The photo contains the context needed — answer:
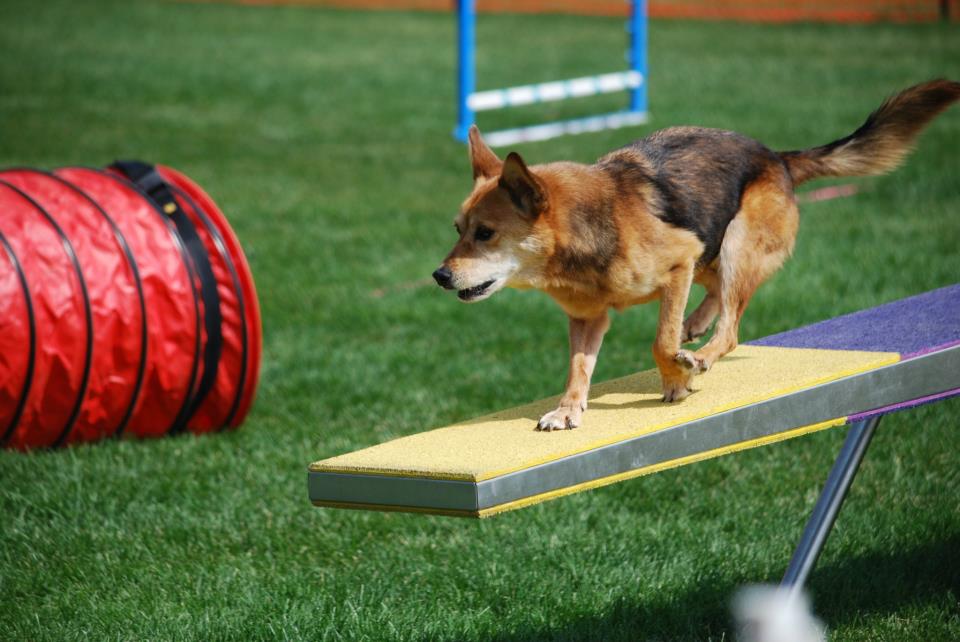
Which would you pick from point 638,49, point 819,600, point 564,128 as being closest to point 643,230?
point 819,600

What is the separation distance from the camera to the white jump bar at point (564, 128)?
46.1 feet

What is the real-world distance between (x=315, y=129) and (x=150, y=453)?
9.94 meters

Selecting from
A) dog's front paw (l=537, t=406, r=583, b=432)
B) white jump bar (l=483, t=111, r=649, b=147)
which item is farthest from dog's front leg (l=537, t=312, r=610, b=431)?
white jump bar (l=483, t=111, r=649, b=147)

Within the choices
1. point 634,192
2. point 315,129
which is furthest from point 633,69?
point 634,192

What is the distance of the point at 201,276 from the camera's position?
591 cm

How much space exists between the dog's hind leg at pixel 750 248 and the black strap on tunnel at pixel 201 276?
2.68 meters

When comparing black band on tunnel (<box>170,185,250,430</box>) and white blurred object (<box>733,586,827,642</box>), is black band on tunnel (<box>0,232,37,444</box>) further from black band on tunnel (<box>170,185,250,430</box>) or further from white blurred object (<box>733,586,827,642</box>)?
white blurred object (<box>733,586,827,642</box>)

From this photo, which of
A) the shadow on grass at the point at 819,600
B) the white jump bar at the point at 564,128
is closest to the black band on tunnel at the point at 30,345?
the shadow on grass at the point at 819,600

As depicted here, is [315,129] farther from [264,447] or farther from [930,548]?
[930,548]

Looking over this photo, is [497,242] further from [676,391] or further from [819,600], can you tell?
[819,600]

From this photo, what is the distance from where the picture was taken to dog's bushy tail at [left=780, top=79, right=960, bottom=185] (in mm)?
→ 4281

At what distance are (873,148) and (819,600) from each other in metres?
1.56

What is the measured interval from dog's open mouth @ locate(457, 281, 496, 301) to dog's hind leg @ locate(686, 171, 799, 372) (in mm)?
736

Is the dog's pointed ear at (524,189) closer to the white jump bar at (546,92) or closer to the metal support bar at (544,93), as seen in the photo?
the metal support bar at (544,93)
